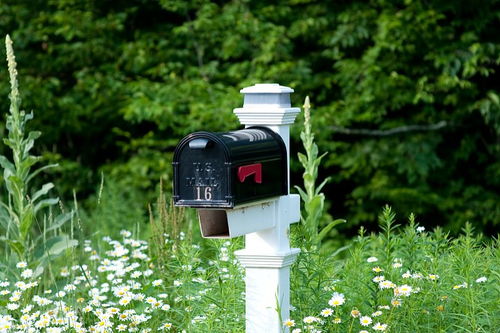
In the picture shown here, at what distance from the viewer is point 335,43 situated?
9.27m

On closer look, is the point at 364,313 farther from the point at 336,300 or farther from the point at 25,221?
the point at 25,221

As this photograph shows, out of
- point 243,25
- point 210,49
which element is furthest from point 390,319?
point 210,49

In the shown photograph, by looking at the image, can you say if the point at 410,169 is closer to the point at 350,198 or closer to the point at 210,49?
the point at 350,198

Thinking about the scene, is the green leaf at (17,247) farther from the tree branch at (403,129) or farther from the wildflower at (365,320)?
the tree branch at (403,129)

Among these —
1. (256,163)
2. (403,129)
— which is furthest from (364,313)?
(403,129)

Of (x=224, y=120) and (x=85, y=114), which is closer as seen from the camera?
(x=224, y=120)

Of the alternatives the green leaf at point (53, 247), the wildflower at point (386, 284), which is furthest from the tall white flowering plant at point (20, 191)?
the wildflower at point (386, 284)

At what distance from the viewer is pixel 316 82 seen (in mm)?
9391

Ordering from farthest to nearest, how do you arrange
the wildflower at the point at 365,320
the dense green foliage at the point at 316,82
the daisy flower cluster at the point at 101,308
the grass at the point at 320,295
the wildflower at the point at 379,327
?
the dense green foliage at the point at 316,82 < the daisy flower cluster at the point at 101,308 < the grass at the point at 320,295 < the wildflower at the point at 365,320 < the wildflower at the point at 379,327

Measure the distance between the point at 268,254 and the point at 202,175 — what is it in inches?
16.4

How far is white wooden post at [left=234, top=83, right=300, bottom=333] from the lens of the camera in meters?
3.28

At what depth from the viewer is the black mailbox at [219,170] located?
3035 millimetres

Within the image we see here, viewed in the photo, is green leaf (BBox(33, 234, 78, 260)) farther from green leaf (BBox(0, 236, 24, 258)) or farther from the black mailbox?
the black mailbox

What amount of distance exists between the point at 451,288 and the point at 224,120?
196 inches
